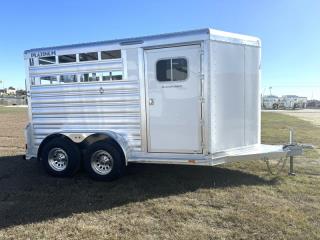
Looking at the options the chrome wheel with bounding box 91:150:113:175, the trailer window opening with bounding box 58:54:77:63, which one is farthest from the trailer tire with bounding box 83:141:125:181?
the trailer window opening with bounding box 58:54:77:63

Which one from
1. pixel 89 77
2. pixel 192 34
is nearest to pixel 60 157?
pixel 89 77

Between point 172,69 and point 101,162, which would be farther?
point 101,162

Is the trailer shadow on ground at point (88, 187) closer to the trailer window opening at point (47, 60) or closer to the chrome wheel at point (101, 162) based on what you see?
the chrome wheel at point (101, 162)

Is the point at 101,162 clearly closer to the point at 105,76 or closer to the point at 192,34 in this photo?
the point at 105,76

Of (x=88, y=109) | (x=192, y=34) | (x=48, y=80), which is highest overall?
(x=192, y=34)

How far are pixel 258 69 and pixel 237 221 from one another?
324cm

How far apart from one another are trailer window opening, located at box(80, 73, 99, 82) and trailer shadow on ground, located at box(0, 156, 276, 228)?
76.8 inches

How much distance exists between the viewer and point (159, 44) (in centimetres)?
586

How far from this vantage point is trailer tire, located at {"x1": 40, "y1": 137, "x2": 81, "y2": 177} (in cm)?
655

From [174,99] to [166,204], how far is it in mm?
1855

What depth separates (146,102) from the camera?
19.9 ft

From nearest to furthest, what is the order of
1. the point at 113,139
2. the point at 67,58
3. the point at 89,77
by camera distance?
the point at 113,139, the point at 89,77, the point at 67,58

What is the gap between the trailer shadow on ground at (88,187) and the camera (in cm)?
498

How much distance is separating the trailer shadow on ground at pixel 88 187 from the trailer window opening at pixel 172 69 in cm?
196
